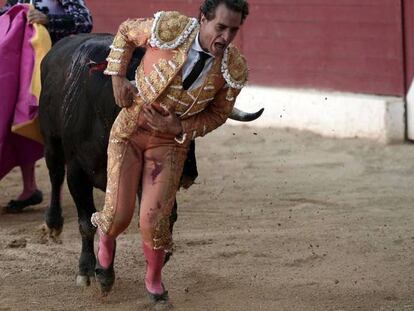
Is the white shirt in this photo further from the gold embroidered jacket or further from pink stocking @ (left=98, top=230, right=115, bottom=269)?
pink stocking @ (left=98, top=230, right=115, bottom=269)

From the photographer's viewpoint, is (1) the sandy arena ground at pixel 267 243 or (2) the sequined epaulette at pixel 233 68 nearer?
(2) the sequined epaulette at pixel 233 68

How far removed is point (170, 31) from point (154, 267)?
Answer: 0.91 metres

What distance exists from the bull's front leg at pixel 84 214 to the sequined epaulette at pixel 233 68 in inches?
39.7

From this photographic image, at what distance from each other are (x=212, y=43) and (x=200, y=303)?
3.72 ft

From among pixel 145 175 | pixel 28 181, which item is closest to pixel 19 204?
pixel 28 181

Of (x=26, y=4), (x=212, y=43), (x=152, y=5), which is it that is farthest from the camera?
(x=152, y=5)

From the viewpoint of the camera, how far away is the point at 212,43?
350 cm

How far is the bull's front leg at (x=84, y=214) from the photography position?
437 cm

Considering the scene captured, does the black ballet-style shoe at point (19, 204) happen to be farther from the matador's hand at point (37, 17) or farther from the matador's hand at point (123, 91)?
the matador's hand at point (123, 91)

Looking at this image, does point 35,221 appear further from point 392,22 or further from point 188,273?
point 392,22

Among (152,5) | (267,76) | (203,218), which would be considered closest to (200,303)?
(203,218)

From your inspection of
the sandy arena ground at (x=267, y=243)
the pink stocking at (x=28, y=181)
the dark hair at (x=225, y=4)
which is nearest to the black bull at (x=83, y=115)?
the sandy arena ground at (x=267, y=243)

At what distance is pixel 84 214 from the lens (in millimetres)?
4438

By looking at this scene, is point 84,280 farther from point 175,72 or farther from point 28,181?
point 28,181
